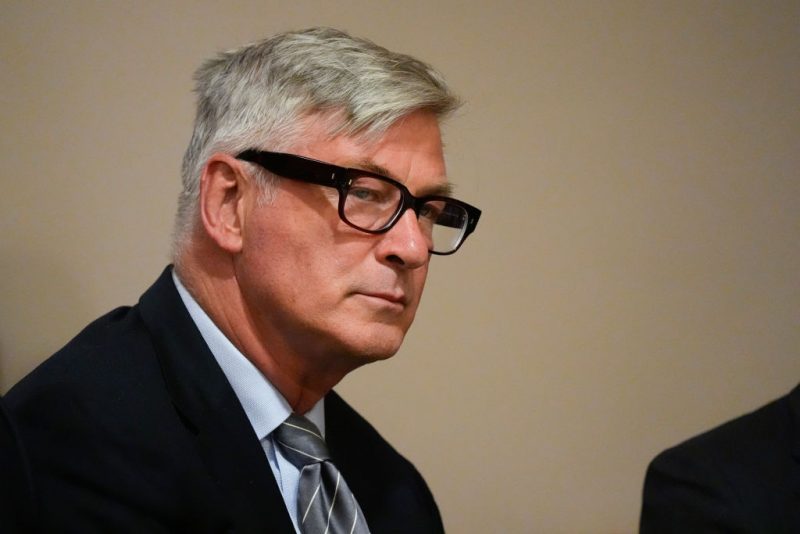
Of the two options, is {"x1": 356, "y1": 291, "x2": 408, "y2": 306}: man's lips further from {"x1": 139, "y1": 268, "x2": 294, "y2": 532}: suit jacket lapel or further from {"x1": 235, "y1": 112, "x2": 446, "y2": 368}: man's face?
{"x1": 139, "y1": 268, "x2": 294, "y2": 532}: suit jacket lapel

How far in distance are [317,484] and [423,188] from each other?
424 millimetres

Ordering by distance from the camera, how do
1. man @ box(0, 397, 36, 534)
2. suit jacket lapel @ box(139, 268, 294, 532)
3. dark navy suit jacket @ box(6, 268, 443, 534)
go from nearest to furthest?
man @ box(0, 397, 36, 534), dark navy suit jacket @ box(6, 268, 443, 534), suit jacket lapel @ box(139, 268, 294, 532)

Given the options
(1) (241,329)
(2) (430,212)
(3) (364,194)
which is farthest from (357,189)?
(1) (241,329)

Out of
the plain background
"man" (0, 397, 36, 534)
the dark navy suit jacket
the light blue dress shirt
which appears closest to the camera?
"man" (0, 397, 36, 534)

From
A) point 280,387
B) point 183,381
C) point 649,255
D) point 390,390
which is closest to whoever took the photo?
point 183,381

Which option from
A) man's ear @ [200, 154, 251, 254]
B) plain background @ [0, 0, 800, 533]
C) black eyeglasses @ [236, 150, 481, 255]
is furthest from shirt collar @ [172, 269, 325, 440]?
plain background @ [0, 0, 800, 533]

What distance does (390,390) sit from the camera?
2178 millimetres

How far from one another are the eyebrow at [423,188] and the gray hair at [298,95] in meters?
0.04

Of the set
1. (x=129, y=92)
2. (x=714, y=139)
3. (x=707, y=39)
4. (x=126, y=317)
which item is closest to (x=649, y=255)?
(x=714, y=139)

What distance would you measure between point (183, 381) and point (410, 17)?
4.33 ft

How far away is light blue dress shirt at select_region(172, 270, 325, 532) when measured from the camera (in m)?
1.23

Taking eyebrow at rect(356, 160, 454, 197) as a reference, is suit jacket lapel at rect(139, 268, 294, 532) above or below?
below

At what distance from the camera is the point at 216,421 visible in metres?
1.15

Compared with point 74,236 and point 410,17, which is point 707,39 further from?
point 74,236
